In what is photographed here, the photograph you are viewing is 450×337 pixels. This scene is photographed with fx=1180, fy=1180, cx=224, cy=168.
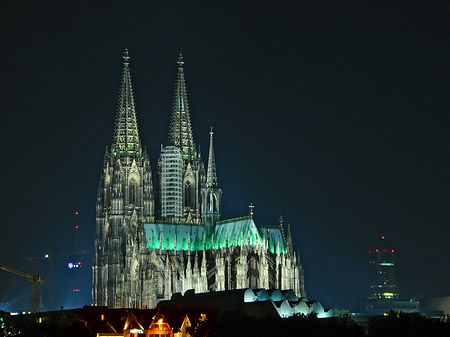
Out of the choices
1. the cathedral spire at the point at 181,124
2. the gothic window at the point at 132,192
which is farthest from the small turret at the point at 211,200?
the cathedral spire at the point at 181,124

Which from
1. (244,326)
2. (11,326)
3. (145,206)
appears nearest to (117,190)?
(145,206)

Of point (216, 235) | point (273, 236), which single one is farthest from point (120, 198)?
point (273, 236)

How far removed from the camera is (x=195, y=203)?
7288 inches

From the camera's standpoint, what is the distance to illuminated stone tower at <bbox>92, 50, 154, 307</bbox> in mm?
173125

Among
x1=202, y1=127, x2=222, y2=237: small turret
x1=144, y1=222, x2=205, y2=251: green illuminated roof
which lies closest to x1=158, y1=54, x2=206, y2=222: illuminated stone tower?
x1=202, y1=127, x2=222, y2=237: small turret

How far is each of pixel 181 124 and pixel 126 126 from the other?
10.8m

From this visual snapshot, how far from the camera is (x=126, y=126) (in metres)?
180

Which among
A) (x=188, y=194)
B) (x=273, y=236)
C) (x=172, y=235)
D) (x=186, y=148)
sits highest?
(x=186, y=148)

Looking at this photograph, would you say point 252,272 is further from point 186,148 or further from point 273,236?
point 186,148

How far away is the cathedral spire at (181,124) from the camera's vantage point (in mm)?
186750

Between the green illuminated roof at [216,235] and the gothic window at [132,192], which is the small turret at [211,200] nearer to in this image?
the green illuminated roof at [216,235]

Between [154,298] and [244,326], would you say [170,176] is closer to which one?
[154,298]

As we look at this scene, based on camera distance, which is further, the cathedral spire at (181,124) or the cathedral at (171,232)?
the cathedral spire at (181,124)

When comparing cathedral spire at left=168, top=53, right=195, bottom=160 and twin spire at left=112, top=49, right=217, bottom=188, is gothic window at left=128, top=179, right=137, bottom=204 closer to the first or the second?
twin spire at left=112, top=49, right=217, bottom=188
